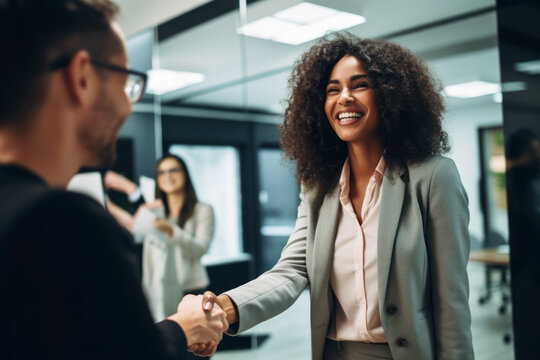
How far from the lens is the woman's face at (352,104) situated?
1595 mm

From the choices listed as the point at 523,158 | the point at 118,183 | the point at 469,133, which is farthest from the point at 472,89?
the point at 118,183

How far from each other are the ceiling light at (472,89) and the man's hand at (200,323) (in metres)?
1.73

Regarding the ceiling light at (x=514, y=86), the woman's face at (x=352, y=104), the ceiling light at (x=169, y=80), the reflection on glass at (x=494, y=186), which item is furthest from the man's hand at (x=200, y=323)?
the ceiling light at (x=169, y=80)

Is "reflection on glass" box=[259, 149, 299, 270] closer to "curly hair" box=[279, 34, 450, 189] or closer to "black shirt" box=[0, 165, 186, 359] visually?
"curly hair" box=[279, 34, 450, 189]

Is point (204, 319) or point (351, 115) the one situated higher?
point (351, 115)

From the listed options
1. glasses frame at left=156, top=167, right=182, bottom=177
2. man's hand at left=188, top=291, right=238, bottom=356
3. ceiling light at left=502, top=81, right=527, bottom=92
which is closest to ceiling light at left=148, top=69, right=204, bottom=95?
glasses frame at left=156, top=167, right=182, bottom=177

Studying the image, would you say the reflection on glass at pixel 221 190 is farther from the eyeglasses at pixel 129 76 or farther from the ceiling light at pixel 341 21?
the eyeglasses at pixel 129 76

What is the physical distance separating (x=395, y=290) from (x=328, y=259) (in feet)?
0.82

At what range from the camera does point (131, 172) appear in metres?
4.25

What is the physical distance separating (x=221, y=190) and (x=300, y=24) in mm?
1408

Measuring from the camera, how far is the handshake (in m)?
1.34

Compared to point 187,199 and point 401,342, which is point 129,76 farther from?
point 187,199

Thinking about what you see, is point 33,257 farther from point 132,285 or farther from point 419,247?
point 419,247

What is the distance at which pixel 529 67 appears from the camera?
1.87 meters
